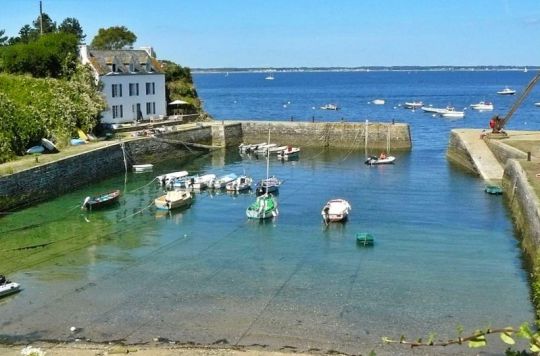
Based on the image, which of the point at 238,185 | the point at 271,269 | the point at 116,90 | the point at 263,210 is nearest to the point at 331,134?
the point at 116,90

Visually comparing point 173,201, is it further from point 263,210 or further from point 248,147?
point 248,147

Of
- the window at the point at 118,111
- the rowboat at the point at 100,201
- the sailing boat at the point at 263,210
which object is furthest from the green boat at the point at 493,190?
the window at the point at 118,111

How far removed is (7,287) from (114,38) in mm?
79512

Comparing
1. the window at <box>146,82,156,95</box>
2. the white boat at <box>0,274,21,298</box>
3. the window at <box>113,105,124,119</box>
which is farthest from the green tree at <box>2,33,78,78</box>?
the white boat at <box>0,274,21,298</box>

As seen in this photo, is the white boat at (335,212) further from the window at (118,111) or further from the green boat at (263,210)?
the window at (118,111)

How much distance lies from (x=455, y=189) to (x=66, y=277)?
31.1 meters

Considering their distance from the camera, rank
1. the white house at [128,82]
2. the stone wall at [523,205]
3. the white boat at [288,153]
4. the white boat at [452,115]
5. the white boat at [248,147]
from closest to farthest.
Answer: the stone wall at [523,205] < the white boat at [288,153] < the white house at [128,82] < the white boat at [248,147] < the white boat at [452,115]

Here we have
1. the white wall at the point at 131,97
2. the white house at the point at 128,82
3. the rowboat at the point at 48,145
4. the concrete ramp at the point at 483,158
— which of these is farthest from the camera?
the white house at the point at 128,82

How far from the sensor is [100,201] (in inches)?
1693

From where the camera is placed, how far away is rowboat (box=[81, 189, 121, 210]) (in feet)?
140

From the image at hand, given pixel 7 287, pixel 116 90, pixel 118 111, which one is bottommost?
pixel 7 287

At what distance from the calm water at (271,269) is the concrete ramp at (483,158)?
120cm

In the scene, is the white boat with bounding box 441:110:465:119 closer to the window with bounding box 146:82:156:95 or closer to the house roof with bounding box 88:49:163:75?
the house roof with bounding box 88:49:163:75

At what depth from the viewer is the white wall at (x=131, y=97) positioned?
218 ft
